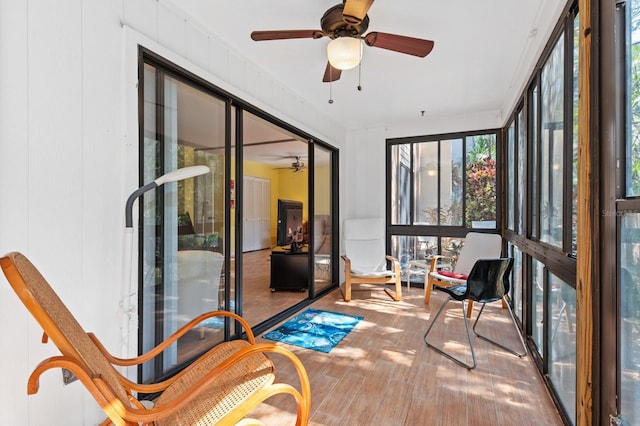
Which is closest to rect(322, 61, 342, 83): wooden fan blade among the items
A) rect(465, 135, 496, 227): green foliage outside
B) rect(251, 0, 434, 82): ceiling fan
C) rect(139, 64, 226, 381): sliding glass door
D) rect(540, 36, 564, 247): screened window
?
rect(251, 0, 434, 82): ceiling fan

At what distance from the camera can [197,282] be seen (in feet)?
7.42

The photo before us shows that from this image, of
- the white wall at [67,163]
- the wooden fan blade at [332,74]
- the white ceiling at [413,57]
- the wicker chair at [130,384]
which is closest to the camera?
the wicker chair at [130,384]

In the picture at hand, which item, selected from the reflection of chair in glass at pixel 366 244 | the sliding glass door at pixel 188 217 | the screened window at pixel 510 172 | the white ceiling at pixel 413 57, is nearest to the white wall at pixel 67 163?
the sliding glass door at pixel 188 217

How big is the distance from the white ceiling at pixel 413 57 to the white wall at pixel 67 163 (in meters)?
0.69

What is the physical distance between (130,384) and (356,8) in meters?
Answer: 2.14

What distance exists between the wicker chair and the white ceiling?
1968 millimetres

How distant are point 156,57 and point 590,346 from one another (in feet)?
8.97

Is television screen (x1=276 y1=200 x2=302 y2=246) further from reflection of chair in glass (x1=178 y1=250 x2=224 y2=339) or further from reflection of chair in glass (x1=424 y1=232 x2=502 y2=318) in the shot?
reflection of chair in glass (x1=424 y1=232 x2=502 y2=318)

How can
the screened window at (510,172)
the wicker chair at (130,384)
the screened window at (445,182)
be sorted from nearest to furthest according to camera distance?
the wicker chair at (130,384)
the screened window at (510,172)
the screened window at (445,182)

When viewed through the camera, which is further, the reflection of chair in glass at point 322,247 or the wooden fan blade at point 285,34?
the reflection of chair in glass at point 322,247

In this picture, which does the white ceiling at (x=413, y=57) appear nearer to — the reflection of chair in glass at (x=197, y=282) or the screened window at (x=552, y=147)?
the screened window at (x=552, y=147)

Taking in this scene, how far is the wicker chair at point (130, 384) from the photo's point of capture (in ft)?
2.91

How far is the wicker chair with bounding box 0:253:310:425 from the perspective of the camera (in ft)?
2.91

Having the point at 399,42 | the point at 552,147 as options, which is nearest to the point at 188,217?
the point at 399,42
